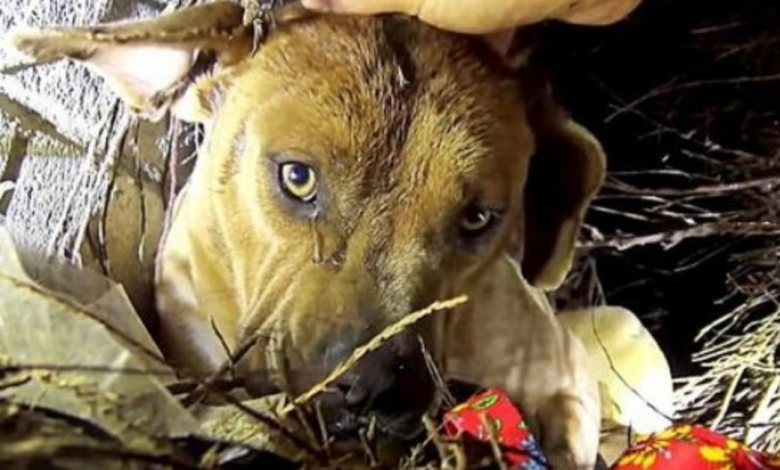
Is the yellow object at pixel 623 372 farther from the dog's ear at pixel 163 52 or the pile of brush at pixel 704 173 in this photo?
the dog's ear at pixel 163 52

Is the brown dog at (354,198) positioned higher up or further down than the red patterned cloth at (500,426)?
higher up

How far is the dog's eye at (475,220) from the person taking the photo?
80cm

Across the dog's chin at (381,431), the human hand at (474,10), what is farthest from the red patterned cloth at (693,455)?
the human hand at (474,10)

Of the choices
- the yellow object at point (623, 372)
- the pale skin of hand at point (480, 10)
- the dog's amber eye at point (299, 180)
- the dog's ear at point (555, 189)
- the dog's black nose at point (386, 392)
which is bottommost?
the yellow object at point (623, 372)

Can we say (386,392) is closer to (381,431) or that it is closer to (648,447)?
(381,431)

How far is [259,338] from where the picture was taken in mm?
765

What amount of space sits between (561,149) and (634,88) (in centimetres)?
8

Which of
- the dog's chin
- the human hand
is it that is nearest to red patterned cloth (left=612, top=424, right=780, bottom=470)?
the dog's chin

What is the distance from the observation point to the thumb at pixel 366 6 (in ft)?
2.59

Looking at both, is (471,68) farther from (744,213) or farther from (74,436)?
(74,436)

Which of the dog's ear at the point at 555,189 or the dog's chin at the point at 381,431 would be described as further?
the dog's ear at the point at 555,189

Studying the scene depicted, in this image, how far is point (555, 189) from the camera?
853 millimetres

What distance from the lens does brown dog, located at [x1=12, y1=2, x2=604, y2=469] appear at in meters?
0.77

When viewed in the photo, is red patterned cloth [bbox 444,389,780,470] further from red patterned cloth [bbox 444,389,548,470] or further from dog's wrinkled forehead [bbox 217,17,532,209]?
dog's wrinkled forehead [bbox 217,17,532,209]
